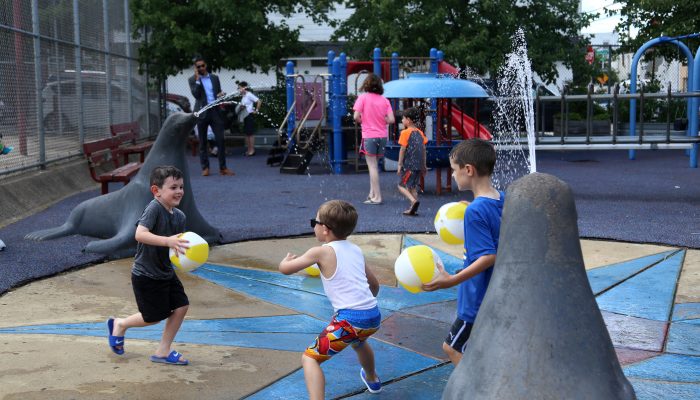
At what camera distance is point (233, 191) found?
1376 centimetres

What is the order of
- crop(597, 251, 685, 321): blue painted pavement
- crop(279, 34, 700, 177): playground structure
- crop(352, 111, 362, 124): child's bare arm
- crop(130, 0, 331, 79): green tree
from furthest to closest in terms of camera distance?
crop(130, 0, 331, 79): green tree < crop(352, 111, 362, 124): child's bare arm < crop(279, 34, 700, 177): playground structure < crop(597, 251, 685, 321): blue painted pavement

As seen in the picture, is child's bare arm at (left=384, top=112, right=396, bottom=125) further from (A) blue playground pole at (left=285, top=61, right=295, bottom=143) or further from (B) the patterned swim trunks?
(B) the patterned swim trunks

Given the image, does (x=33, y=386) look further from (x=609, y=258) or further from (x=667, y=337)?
(x=609, y=258)

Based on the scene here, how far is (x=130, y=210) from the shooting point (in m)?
8.53

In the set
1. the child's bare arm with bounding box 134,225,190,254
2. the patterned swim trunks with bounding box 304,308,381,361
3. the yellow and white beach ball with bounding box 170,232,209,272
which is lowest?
the patterned swim trunks with bounding box 304,308,381,361

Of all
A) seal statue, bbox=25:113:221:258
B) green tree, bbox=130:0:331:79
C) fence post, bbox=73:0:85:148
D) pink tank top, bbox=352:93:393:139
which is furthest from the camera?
green tree, bbox=130:0:331:79

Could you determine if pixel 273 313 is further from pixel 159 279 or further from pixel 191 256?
pixel 191 256

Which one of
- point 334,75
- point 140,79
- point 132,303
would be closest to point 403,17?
point 334,75

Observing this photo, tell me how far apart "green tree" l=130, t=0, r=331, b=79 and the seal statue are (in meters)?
12.4

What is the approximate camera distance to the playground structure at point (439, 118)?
40.6ft

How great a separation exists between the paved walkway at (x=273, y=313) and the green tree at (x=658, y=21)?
11040mm

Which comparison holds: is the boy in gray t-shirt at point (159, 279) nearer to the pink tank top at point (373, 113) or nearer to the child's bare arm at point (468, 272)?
the child's bare arm at point (468, 272)

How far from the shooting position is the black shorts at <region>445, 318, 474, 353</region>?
4.22m

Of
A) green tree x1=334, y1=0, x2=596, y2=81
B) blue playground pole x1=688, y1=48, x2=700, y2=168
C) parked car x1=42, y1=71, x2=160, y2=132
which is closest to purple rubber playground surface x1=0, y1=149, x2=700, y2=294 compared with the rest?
blue playground pole x1=688, y1=48, x2=700, y2=168
